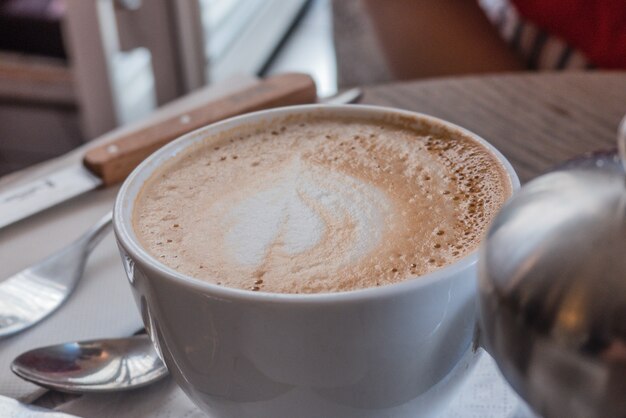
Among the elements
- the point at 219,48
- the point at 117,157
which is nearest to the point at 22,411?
the point at 117,157

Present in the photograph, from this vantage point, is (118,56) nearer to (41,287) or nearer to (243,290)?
(41,287)

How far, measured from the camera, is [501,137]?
2.17 feet

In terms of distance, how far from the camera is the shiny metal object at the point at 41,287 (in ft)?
1.57

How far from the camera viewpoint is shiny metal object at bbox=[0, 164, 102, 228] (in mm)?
581

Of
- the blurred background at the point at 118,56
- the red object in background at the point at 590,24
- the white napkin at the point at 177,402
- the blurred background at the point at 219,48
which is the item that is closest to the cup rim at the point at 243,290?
the white napkin at the point at 177,402

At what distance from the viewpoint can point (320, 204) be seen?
16.4 inches

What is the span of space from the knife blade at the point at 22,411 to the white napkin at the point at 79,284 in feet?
0.10

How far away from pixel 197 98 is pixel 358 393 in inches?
20.9

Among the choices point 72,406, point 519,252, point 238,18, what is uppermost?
point 519,252

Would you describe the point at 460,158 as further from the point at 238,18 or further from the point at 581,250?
the point at 238,18

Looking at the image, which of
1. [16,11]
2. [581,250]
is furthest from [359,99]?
[16,11]

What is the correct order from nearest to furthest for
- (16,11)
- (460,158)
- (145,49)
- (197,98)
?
(460,158), (197,98), (145,49), (16,11)

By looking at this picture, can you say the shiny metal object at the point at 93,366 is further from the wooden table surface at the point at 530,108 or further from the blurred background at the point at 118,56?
the blurred background at the point at 118,56

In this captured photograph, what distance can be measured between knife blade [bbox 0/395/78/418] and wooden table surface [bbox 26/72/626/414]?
0.39 m
